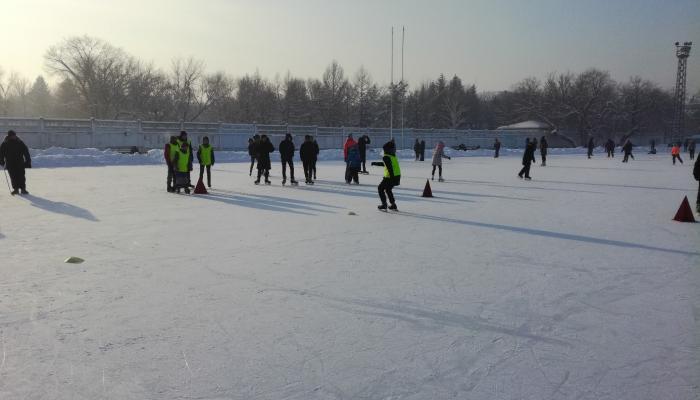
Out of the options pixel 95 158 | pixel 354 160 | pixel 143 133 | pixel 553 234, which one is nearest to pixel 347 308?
pixel 553 234

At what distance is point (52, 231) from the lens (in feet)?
25.3

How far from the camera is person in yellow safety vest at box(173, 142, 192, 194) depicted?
1284 centimetres

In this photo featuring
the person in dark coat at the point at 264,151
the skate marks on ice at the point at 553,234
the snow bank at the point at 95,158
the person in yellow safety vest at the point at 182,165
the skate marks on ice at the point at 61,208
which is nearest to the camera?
the skate marks on ice at the point at 553,234

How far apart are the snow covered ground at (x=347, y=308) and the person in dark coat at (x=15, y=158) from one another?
12.1 ft

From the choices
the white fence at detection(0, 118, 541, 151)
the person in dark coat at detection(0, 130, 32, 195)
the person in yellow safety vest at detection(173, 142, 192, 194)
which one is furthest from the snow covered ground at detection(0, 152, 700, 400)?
the white fence at detection(0, 118, 541, 151)

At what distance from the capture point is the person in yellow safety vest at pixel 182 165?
42.1 ft

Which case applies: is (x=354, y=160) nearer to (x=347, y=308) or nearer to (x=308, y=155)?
(x=308, y=155)

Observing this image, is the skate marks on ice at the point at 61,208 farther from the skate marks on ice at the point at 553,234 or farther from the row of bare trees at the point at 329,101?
the row of bare trees at the point at 329,101

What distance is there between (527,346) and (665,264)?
3.46 m

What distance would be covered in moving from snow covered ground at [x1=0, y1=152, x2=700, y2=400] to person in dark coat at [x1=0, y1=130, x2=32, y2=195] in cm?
368

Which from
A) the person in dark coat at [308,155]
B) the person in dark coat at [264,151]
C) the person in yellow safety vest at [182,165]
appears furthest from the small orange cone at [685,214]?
the person in yellow safety vest at [182,165]

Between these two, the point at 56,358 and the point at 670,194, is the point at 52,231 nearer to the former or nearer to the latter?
the point at 56,358

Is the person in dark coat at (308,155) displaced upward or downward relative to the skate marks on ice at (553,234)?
upward

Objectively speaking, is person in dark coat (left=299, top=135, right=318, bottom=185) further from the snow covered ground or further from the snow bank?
the snow bank
